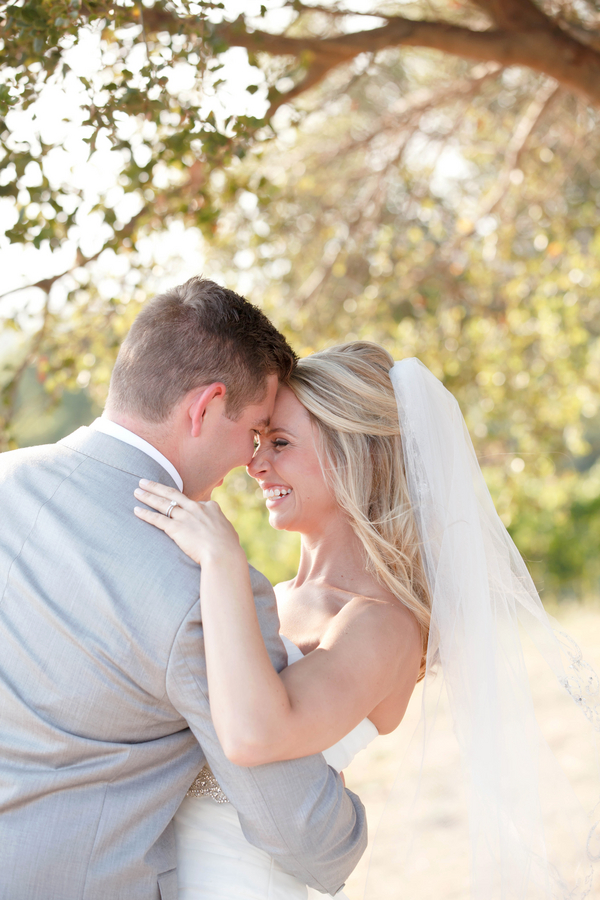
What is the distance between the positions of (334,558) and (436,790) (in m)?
0.85

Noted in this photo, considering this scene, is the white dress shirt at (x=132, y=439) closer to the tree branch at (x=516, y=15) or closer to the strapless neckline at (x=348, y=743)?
the strapless neckline at (x=348, y=743)

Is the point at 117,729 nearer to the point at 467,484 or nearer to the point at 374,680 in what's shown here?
the point at 374,680

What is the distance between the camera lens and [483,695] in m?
2.50

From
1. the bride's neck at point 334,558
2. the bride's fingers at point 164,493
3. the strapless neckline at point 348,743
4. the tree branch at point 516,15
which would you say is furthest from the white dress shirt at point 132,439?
the tree branch at point 516,15

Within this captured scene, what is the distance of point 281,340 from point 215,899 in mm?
1640

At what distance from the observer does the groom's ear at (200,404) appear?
2113 millimetres

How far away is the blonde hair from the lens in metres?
2.81

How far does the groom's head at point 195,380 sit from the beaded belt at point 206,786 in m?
0.77

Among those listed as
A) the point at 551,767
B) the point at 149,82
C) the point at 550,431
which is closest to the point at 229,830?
the point at 551,767

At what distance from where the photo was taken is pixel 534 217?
7664 millimetres

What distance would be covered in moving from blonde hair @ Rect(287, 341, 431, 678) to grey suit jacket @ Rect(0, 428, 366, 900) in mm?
998

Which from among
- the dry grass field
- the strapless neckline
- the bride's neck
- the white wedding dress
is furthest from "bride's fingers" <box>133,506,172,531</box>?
the dry grass field

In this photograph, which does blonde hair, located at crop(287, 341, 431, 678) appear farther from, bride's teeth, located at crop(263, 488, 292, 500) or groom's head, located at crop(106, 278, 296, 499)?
groom's head, located at crop(106, 278, 296, 499)

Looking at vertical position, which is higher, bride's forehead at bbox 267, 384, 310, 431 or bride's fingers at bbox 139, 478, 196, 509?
bride's fingers at bbox 139, 478, 196, 509
